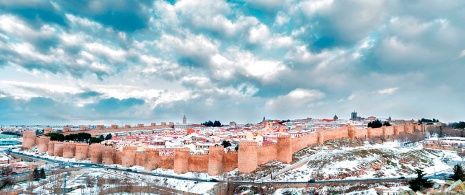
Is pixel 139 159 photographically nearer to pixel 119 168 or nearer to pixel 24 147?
pixel 119 168

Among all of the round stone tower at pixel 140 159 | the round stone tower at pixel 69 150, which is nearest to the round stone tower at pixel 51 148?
the round stone tower at pixel 69 150

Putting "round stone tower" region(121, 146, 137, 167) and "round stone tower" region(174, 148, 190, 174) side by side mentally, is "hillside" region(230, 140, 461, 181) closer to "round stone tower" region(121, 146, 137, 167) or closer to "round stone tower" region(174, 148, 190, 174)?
"round stone tower" region(174, 148, 190, 174)

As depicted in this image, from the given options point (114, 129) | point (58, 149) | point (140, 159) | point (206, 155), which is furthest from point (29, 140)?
point (206, 155)

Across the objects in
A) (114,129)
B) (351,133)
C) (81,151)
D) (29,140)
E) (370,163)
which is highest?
(114,129)

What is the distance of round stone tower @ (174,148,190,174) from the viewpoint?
30750mm

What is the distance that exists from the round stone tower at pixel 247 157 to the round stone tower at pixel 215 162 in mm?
1386

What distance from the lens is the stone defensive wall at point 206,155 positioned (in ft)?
97.7

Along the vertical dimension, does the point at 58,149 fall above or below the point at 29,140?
below

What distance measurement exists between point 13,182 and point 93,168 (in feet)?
20.3

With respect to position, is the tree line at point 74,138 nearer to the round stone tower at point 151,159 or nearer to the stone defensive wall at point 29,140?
the stone defensive wall at point 29,140

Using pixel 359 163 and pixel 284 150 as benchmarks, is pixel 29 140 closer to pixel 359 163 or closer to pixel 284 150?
pixel 284 150

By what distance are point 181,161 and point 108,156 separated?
897 centimetres

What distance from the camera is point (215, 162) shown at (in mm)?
29812

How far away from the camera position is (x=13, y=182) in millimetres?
29578
